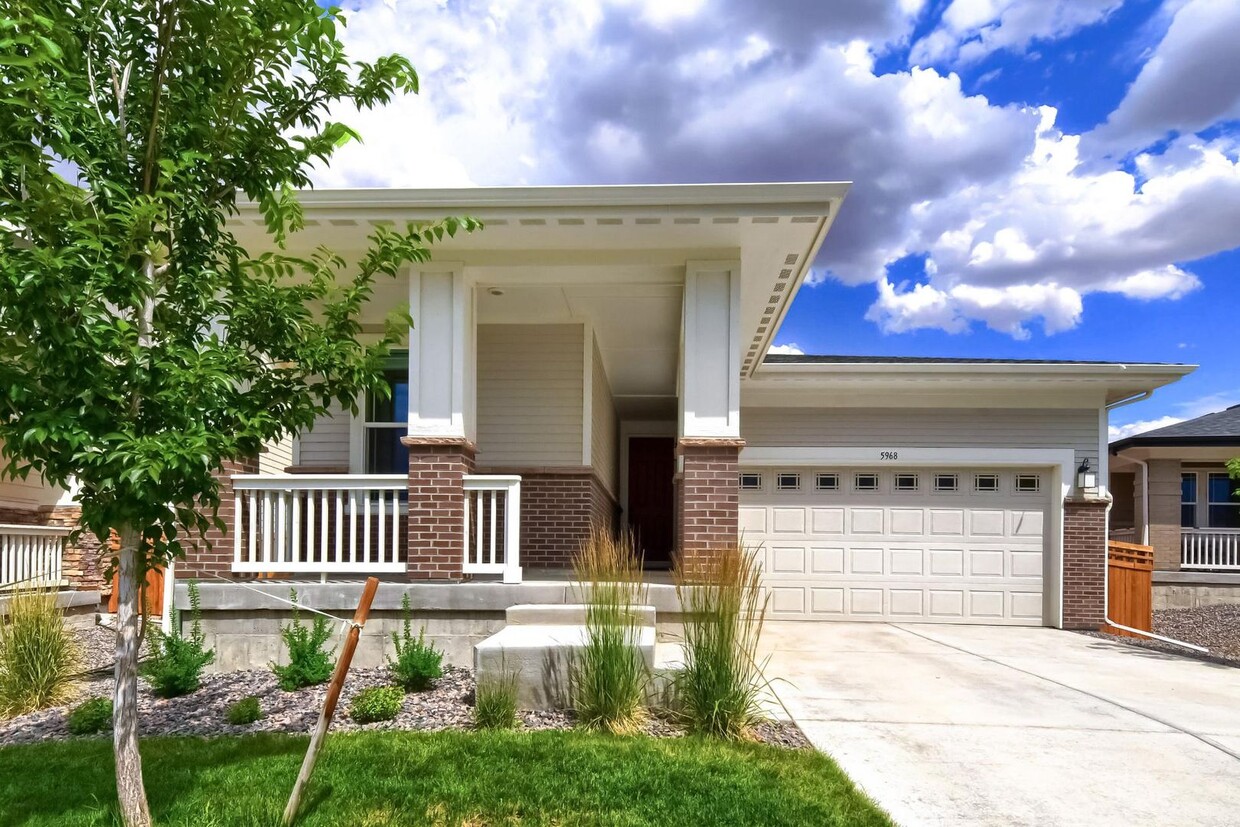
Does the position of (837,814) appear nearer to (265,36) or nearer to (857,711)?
(857,711)

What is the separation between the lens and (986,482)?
32.7ft

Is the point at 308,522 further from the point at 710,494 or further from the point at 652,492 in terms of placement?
the point at 652,492

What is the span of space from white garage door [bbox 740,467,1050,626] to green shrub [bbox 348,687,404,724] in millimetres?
6022

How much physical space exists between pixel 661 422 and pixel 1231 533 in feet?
36.7

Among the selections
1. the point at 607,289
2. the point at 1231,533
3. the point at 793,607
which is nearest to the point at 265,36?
the point at 607,289

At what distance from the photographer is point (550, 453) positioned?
8953 millimetres

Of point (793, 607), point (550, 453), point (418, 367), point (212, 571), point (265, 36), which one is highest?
point (265, 36)

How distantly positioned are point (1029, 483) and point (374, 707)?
8880 millimetres

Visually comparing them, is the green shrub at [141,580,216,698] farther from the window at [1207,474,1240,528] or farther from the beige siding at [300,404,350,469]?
the window at [1207,474,1240,528]

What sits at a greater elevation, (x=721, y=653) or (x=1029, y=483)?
(x=1029, y=483)

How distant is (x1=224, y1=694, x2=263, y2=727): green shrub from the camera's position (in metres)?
4.84

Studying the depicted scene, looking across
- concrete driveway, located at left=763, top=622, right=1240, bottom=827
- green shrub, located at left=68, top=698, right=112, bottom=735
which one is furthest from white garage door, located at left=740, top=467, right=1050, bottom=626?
green shrub, located at left=68, top=698, right=112, bottom=735

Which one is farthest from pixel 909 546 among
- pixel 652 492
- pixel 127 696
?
pixel 127 696

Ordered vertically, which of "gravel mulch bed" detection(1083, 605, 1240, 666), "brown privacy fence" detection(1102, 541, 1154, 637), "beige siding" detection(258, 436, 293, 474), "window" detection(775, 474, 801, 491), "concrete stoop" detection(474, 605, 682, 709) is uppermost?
"beige siding" detection(258, 436, 293, 474)
